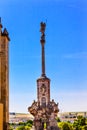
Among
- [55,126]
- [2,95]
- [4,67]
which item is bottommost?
[55,126]

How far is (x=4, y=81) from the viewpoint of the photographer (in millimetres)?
21562

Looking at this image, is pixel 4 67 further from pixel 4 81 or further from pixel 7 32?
pixel 7 32

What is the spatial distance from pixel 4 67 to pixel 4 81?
0.89 meters

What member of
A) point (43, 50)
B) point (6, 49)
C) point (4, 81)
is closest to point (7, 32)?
point (6, 49)

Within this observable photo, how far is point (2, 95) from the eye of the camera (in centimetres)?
2136

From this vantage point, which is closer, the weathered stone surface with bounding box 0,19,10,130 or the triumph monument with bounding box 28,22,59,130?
the weathered stone surface with bounding box 0,19,10,130

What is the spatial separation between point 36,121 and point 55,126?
6.84 ft

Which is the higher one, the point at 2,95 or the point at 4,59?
the point at 4,59

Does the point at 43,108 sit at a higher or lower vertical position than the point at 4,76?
lower

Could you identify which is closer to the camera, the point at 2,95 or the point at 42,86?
the point at 2,95

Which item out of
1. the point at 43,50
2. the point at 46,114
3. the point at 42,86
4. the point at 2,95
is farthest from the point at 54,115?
the point at 2,95

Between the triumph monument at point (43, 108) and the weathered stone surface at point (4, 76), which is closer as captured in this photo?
the weathered stone surface at point (4, 76)

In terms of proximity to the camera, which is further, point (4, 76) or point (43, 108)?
point (43, 108)

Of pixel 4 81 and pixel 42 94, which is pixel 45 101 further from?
pixel 4 81
